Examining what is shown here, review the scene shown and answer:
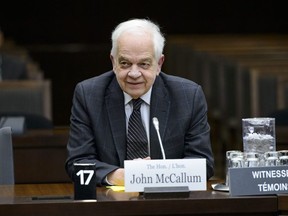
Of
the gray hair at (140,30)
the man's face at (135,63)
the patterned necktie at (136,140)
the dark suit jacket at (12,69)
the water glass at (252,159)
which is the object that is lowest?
the water glass at (252,159)

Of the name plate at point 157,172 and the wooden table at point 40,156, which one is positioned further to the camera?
the wooden table at point 40,156

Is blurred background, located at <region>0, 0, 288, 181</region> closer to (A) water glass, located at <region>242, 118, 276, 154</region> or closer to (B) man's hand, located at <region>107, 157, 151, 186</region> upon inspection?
(B) man's hand, located at <region>107, 157, 151, 186</region>

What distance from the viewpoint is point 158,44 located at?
443 cm

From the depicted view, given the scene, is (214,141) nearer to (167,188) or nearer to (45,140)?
(45,140)

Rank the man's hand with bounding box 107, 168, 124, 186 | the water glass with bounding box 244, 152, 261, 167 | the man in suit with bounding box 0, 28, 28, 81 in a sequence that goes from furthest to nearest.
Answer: the man in suit with bounding box 0, 28, 28, 81 < the man's hand with bounding box 107, 168, 124, 186 < the water glass with bounding box 244, 152, 261, 167

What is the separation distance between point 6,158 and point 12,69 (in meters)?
5.65

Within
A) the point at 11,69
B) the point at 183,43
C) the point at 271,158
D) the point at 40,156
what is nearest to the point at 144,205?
the point at 271,158

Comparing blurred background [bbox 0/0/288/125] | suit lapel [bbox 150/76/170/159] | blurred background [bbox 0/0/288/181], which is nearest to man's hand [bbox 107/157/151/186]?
suit lapel [bbox 150/76/170/159]

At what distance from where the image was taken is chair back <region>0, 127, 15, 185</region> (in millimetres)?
4559

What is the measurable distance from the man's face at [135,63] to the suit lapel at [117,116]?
14cm

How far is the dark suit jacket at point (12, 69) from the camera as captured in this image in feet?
33.1

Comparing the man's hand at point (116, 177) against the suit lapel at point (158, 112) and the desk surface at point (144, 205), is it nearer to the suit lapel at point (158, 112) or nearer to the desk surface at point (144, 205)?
the suit lapel at point (158, 112)

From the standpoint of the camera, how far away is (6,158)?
4.56m

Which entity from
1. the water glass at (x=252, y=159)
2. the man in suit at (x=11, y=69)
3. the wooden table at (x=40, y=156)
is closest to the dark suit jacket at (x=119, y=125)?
the water glass at (x=252, y=159)
